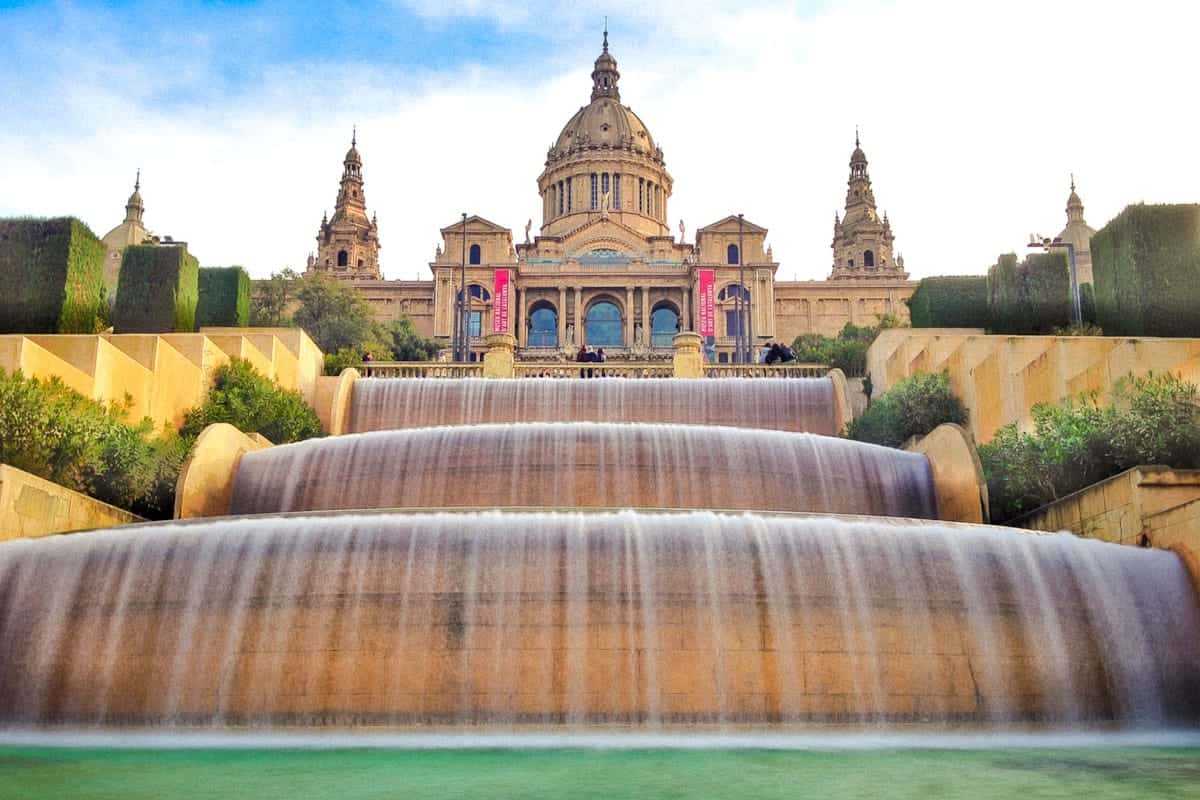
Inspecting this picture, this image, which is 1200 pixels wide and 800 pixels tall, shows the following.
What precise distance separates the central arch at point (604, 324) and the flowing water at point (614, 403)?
55.8m

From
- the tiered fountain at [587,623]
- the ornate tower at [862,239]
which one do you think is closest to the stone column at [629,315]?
the ornate tower at [862,239]

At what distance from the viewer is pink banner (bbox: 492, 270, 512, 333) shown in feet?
240

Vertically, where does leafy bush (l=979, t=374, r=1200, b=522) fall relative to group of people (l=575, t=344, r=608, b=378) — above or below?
below

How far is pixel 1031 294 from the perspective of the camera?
89.9ft

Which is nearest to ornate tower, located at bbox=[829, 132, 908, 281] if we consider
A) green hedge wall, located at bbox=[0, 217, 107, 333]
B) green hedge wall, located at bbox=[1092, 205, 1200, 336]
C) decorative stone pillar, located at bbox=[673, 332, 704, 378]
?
decorative stone pillar, located at bbox=[673, 332, 704, 378]

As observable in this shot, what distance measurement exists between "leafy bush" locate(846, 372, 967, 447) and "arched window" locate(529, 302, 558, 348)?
59.2 m

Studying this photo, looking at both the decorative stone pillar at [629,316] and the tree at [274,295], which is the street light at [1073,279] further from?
the decorative stone pillar at [629,316]

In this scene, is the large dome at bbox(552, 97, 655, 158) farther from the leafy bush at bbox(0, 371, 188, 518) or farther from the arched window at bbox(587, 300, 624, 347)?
the leafy bush at bbox(0, 371, 188, 518)

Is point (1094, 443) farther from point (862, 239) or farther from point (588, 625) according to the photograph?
point (862, 239)

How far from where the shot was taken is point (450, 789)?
7496 millimetres

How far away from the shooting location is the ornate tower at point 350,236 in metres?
92.4

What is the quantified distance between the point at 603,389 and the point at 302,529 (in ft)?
42.0

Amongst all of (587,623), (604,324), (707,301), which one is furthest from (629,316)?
(587,623)

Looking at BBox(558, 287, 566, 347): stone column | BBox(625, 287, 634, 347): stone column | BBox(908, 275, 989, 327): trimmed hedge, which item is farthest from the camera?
BBox(558, 287, 566, 347): stone column
